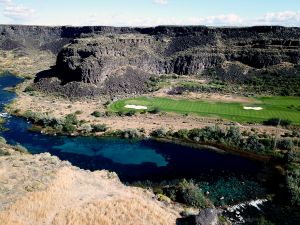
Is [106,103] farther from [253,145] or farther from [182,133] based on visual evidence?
[253,145]

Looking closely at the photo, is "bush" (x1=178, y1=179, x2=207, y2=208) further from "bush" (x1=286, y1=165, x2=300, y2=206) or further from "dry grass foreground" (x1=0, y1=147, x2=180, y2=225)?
"bush" (x1=286, y1=165, x2=300, y2=206)

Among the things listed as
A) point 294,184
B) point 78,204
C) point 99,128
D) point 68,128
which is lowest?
point 68,128

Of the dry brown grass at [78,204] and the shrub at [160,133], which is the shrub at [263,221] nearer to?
the dry brown grass at [78,204]

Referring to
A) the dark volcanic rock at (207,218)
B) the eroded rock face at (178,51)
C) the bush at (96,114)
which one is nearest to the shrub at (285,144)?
the dark volcanic rock at (207,218)

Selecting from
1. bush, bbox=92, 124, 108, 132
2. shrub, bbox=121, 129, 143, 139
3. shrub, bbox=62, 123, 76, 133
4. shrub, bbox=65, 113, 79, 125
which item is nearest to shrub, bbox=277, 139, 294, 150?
shrub, bbox=121, 129, 143, 139

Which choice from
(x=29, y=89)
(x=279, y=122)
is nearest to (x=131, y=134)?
(x=279, y=122)

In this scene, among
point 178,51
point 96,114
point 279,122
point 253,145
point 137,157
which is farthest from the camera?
point 178,51

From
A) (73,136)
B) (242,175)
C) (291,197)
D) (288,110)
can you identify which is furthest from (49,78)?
(291,197)
